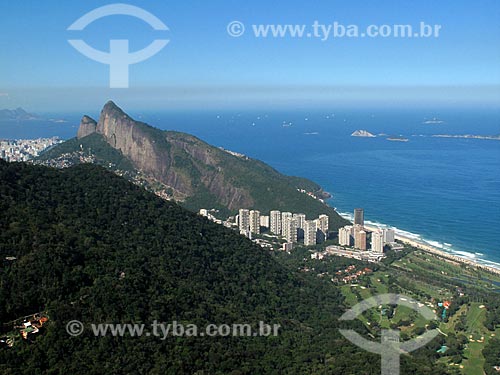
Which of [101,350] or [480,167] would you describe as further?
[480,167]

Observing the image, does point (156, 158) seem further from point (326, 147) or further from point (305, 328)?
point (326, 147)

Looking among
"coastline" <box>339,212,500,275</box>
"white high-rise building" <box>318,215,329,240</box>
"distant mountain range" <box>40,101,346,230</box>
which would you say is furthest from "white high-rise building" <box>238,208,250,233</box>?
"coastline" <box>339,212,500,275</box>

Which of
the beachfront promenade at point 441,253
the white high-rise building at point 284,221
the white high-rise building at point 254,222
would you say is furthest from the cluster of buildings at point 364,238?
the white high-rise building at point 254,222

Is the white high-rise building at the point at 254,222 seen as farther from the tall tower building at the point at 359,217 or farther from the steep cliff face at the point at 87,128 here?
the steep cliff face at the point at 87,128

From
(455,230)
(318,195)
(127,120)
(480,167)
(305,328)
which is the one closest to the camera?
(305,328)

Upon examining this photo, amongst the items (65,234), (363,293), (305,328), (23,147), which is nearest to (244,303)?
(305,328)

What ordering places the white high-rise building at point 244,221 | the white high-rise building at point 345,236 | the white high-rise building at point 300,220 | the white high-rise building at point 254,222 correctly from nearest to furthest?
the white high-rise building at point 345,236, the white high-rise building at point 300,220, the white high-rise building at point 254,222, the white high-rise building at point 244,221
